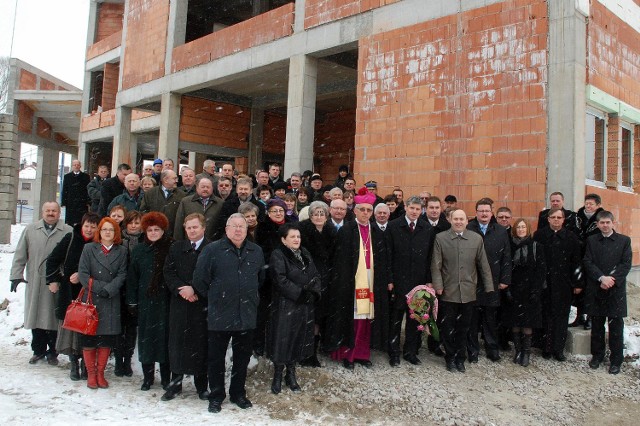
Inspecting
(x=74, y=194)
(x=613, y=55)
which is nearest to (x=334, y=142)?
(x=74, y=194)

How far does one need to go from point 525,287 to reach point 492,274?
0.49 m

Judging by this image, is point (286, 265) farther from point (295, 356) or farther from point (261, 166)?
point (261, 166)

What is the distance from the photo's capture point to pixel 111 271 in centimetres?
515

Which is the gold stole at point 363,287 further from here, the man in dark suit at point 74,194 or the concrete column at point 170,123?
the concrete column at point 170,123

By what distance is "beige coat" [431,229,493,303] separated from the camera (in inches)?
226

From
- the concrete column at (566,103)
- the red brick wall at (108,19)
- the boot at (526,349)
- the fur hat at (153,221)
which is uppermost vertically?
the red brick wall at (108,19)

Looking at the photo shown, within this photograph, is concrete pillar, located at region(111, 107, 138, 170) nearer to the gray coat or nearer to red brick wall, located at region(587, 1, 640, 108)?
the gray coat

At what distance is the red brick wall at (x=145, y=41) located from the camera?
15320 mm

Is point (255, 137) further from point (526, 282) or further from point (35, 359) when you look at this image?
point (526, 282)

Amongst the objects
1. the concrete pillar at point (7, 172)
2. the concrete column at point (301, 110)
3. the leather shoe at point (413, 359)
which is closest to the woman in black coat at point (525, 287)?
the leather shoe at point (413, 359)

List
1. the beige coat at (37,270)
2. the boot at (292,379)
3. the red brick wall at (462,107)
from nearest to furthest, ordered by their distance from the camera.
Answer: the boot at (292,379) → the beige coat at (37,270) → the red brick wall at (462,107)

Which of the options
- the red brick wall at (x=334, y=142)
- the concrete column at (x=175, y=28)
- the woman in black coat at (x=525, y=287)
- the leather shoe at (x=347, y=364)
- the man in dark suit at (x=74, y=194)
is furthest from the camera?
the red brick wall at (x=334, y=142)

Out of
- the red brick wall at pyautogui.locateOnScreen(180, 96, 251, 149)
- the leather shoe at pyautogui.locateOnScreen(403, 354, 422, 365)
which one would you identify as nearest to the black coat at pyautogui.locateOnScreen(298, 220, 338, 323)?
the leather shoe at pyautogui.locateOnScreen(403, 354, 422, 365)

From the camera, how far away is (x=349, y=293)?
224 inches
